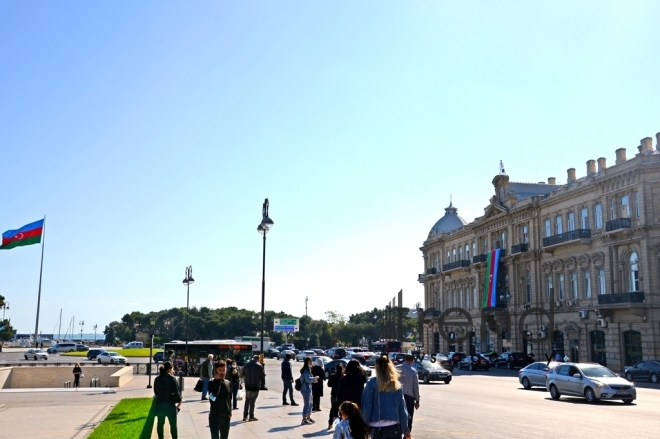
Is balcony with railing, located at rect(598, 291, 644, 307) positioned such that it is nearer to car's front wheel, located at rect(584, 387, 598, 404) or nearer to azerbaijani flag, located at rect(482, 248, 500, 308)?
azerbaijani flag, located at rect(482, 248, 500, 308)

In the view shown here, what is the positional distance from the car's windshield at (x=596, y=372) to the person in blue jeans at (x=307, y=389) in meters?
11.1

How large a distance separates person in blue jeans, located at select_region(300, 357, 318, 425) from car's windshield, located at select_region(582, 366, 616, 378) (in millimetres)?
11145

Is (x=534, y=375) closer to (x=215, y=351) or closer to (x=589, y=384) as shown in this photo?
(x=589, y=384)

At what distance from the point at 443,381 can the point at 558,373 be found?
40.3 ft

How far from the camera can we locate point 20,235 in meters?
47.0

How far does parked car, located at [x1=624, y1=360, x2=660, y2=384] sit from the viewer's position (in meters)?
39.4

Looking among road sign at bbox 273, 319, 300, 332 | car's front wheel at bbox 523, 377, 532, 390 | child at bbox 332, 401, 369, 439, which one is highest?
road sign at bbox 273, 319, 300, 332

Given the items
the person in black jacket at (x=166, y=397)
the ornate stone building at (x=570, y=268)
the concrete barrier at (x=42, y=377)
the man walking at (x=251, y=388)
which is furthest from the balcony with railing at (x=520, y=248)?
the person in black jacket at (x=166, y=397)

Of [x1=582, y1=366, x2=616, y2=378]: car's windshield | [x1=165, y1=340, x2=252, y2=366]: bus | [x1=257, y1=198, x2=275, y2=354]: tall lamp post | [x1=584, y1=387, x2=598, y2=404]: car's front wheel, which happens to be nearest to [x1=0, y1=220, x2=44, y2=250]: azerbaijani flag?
[x1=165, y1=340, x2=252, y2=366]: bus

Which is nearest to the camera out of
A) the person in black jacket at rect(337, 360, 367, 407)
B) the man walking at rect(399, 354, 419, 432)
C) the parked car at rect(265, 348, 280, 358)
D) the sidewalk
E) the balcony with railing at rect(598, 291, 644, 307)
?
the man walking at rect(399, 354, 419, 432)

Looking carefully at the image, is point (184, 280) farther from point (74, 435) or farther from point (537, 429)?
point (537, 429)

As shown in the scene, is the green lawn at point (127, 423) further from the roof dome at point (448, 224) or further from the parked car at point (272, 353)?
the parked car at point (272, 353)

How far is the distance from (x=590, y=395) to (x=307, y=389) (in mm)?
11205

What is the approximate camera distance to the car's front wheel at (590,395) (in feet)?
77.4
